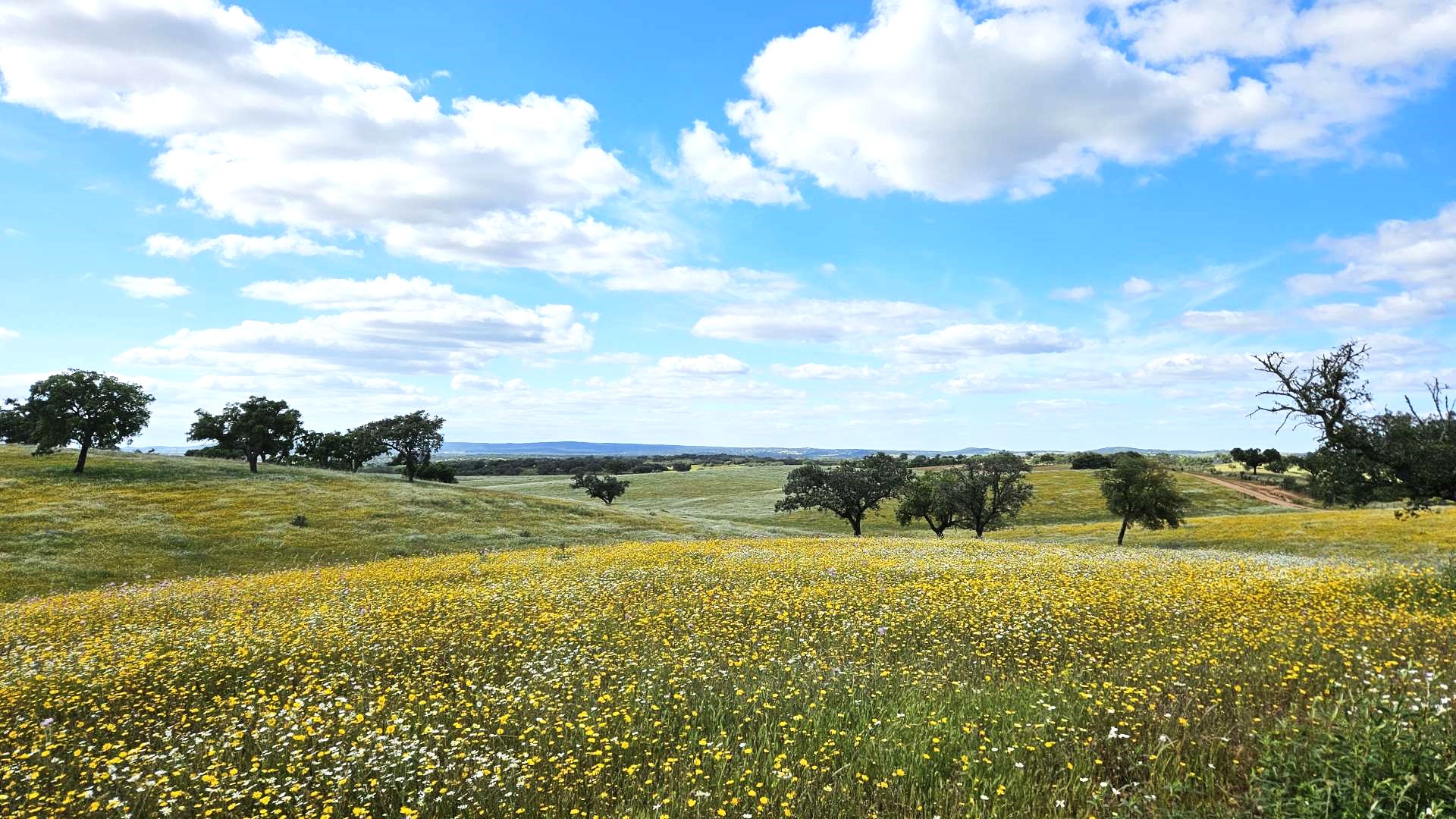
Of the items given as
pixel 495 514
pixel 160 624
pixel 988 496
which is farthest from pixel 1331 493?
pixel 495 514

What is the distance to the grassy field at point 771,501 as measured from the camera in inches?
3270

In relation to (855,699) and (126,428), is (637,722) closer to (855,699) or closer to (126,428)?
(855,699)

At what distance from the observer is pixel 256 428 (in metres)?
72.9

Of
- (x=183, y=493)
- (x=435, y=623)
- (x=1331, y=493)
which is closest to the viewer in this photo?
(x=435, y=623)

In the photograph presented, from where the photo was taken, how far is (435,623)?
12.8 metres

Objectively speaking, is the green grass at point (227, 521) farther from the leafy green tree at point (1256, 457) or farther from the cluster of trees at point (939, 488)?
the leafy green tree at point (1256, 457)

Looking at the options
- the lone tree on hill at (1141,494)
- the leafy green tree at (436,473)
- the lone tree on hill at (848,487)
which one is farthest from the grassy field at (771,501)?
the lone tree on hill at (1141,494)

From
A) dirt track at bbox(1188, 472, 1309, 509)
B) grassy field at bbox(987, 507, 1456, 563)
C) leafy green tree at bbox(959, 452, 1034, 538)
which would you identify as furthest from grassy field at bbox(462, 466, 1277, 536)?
grassy field at bbox(987, 507, 1456, 563)

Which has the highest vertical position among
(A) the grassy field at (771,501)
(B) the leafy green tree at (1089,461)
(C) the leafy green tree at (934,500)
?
(B) the leafy green tree at (1089,461)

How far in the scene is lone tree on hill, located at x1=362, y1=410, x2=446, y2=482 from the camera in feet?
281

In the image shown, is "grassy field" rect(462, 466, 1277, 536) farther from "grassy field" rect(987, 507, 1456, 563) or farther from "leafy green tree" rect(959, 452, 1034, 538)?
"grassy field" rect(987, 507, 1456, 563)

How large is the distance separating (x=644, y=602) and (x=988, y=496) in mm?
57620

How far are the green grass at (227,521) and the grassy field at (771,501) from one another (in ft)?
60.0

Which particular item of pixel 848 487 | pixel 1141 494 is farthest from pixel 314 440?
pixel 1141 494
